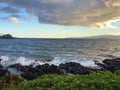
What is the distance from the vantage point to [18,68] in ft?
110

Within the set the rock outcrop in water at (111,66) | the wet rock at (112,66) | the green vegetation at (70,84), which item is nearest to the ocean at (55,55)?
the rock outcrop in water at (111,66)

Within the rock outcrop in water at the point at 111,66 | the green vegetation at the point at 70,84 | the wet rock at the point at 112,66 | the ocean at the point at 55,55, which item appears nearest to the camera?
the green vegetation at the point at 70,84

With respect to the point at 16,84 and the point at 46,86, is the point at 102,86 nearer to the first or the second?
the point at 46,86

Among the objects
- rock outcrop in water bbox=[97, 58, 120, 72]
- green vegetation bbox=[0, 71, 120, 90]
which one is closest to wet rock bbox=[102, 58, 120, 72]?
rock outcrop in water bbox=[97, 58, 120, 72]

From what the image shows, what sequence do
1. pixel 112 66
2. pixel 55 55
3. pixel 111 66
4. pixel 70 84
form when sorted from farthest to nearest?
1. pixel 55 55
2. pixel 111 66
3. pixel 112 66
4. pixel 70 84

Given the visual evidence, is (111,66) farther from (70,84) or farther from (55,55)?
(55,55)

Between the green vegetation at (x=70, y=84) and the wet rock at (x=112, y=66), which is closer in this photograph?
the green vegetation at (x=70, y=84)

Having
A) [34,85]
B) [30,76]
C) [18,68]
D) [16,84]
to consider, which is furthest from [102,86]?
[18,68]

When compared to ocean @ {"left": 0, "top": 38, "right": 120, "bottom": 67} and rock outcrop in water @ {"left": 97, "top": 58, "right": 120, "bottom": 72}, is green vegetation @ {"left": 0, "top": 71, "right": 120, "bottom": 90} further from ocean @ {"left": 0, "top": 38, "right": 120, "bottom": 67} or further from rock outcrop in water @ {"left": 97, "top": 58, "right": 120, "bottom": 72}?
ocean @ {"left": 0, "top": 38, "right": 120, "bottom": 67}

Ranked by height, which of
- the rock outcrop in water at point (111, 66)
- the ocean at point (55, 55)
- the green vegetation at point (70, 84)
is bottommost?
the ocean at point (55, 55)

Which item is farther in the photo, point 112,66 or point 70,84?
point 112,66

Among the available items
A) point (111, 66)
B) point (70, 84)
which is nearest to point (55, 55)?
point (111, 66)

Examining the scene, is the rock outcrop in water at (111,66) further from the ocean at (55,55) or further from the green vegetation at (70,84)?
the green vegetation at (70,84)

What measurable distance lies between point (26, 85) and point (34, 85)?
413mm
